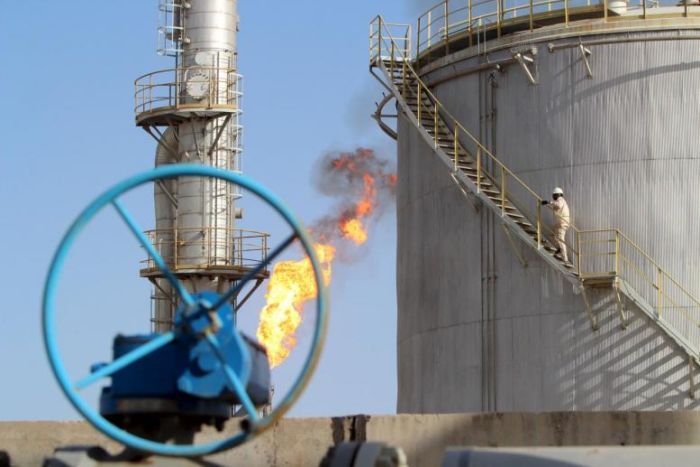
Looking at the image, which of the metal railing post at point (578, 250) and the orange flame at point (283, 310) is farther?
the orange flame at point (283, 310)

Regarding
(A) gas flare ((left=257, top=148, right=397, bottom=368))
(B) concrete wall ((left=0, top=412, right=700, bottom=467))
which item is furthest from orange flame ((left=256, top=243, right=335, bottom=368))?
(B) concrete wall ((left=0, top=412, right=700, bottom=467))

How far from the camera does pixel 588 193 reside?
30953 millimetres

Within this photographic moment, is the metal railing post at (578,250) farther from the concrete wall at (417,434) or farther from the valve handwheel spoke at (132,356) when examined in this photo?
the valve handwheel spoke at (132,356)

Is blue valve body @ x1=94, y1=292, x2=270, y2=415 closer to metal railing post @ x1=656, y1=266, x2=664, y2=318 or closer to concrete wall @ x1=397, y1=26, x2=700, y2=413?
concrete wall @ x1=397, y1=26, x2=700, y2=413

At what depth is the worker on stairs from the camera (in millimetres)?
30516

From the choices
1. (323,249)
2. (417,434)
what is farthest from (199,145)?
(417,434)

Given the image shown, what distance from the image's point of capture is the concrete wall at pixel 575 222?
30.3 m

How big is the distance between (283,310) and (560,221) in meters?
17.8

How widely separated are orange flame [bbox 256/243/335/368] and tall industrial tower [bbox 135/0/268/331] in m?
0.81

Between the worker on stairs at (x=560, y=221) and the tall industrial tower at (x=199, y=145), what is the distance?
1782 centimetres

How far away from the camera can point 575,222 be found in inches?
1223

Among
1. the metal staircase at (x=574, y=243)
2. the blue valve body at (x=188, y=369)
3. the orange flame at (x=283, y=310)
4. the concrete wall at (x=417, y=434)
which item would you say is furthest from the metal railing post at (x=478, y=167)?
the blue valve body at (x=188, y=369)

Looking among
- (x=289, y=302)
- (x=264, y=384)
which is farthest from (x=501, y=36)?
(x=264, y=384)

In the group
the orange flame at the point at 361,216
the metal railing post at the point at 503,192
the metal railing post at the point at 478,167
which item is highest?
the orange flame at the point at 361,216
